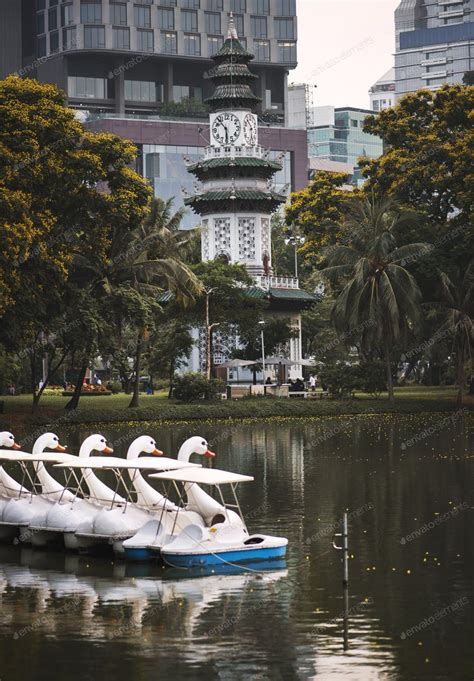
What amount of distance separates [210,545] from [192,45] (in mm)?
162535

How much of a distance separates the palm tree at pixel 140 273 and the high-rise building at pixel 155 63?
290 feet

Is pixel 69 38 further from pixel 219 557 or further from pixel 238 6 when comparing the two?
pixel 219 557

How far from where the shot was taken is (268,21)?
192625 mm

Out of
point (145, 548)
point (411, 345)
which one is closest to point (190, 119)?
point (411, 345)

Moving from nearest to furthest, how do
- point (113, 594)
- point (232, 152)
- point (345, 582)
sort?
point (345, 582)
point (113, 594)
point (232, 152)

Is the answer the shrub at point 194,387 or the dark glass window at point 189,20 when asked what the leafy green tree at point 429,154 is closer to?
the shrub at point 194,387

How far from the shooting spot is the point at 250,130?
96062mm

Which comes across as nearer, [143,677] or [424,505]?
[143,677]

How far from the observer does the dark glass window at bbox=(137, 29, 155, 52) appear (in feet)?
600

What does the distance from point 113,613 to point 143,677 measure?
4.41 m

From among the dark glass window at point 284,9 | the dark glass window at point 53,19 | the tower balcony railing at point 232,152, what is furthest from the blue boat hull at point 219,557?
the dark glass window at point 284,9

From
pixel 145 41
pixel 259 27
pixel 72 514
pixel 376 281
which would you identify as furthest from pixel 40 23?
pixel 72 514

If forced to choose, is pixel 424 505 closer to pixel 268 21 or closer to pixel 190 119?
pixel 190 119

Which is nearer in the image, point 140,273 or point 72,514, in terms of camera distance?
point 72,514
